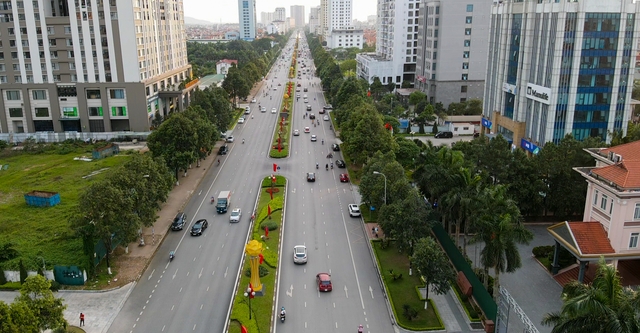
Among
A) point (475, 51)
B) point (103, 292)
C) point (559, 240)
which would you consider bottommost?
point (103, 292)

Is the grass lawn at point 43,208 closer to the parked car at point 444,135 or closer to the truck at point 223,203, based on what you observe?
the truck at point 223,203

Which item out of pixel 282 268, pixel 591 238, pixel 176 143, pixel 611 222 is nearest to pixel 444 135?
pixel 176 143

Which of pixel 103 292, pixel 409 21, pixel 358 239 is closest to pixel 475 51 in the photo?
pixel 409 21

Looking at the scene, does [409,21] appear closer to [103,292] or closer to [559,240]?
[559,240]

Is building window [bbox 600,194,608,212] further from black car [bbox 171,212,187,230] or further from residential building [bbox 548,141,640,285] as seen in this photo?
black car [bbox 171,212,187,230]

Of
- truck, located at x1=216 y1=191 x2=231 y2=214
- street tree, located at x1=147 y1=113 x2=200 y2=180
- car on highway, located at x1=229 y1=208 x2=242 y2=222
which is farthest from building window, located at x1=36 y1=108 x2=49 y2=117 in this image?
car on highway, located at x1=229 y1=208 x2=242 y2=222

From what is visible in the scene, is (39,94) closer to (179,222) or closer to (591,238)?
(179,222)
